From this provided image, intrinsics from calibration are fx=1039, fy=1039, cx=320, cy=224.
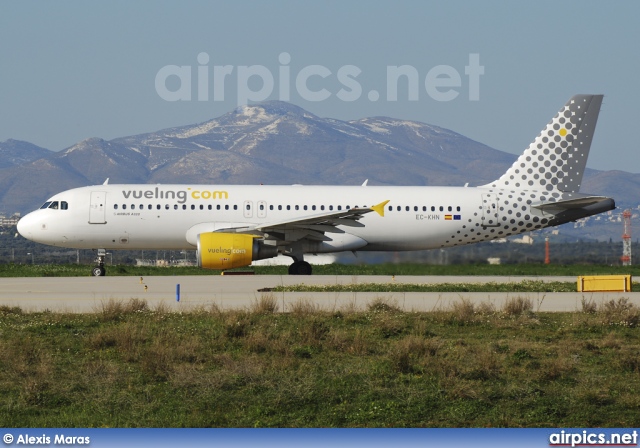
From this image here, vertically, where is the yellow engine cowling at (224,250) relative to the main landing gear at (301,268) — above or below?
above

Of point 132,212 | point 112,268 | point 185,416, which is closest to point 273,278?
point 132,212

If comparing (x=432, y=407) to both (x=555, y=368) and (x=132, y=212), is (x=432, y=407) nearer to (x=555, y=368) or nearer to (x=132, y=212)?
A: (x=555, y=368)

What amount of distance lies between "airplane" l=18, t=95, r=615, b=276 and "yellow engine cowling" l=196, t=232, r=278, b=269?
373 millimetres

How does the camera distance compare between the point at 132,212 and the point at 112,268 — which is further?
the point at 112,268

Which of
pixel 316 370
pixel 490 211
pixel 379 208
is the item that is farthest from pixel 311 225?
pixel 316 370

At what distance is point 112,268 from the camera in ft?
141

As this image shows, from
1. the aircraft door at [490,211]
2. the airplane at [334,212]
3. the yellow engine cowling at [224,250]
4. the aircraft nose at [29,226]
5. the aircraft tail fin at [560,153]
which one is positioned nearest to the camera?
the yellow engine cowling at [224,250]

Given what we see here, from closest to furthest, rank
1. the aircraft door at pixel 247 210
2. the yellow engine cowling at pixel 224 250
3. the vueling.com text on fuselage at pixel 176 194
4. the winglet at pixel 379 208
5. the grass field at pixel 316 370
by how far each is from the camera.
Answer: the grass field at pixel 316 370 < the yellow engine cowling at pixel 224 250 < the winglet at pixel 379 208 < the vueling.com text on fuselage at pixel 176 194 < the aircraft door at pixel 247 210

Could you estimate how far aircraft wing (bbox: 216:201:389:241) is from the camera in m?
36.5

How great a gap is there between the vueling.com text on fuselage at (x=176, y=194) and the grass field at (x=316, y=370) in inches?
682

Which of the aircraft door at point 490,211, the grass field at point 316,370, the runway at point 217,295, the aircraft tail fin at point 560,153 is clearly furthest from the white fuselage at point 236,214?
the grass field at point 316,370

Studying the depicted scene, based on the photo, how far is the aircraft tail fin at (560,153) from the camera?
135ft

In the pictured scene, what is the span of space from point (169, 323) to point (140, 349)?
10.1 ft

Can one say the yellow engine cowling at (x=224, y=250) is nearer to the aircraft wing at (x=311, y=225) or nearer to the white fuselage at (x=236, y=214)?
the aircraft wing at (x=311, y=225)
